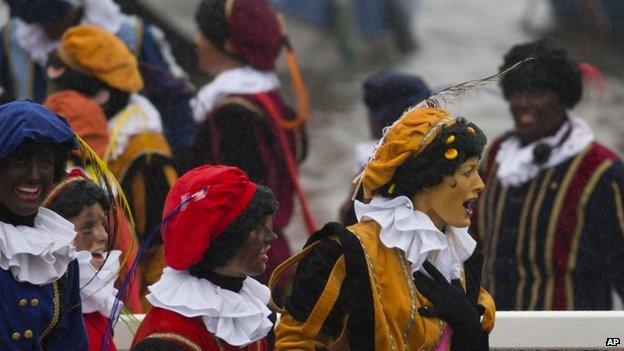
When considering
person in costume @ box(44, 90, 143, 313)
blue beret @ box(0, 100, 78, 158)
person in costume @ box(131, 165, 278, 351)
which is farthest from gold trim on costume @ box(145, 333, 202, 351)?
person in costume @ box(44, 90, 143, 313)

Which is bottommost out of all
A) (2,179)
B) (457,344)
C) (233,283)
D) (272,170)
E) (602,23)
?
(602,23)

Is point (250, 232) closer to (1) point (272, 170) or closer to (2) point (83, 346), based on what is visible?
(2) point (83, 346)

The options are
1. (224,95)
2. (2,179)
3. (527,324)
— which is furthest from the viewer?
(224,95)

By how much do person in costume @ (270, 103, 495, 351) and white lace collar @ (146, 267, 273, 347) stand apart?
0.22 metres

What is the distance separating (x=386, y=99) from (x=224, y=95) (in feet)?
2.19

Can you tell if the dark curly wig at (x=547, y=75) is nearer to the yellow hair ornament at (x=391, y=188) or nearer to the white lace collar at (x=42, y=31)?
the white lace collar at (x=42, y=31)

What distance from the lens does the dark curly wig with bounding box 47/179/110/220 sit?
544cm

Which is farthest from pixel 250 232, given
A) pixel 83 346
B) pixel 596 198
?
pixel 596 198

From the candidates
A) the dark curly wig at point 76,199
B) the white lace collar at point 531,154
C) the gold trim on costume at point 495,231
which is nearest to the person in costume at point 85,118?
the dark curly wig at point 76,199

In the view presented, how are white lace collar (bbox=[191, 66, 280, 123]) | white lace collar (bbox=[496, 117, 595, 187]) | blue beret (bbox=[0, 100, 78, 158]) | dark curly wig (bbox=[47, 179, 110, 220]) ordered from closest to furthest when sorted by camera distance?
1. blue beret (bbox=[0, 100, 78, 158])
2. dark curly wig (bbox=[47, 179, 110, 220])
3. white lace collar (bbox=[496, 117, 595, 187])
4. white lace collar (bbox=[191, 66, 280, 123])

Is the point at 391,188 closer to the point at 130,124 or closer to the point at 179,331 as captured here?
the point at 179,331

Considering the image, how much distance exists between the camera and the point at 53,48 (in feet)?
26.1

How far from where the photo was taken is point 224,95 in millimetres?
7660

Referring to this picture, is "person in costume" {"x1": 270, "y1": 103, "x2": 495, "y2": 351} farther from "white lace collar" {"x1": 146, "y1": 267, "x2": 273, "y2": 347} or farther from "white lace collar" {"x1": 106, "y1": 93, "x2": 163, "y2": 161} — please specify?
"white lace collar" {"x1": 106, "y1": 93, "x2": 163, "y2": 161}
